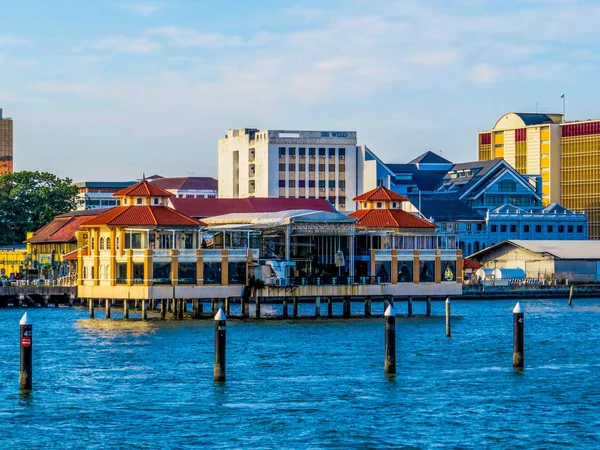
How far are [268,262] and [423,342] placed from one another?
19975 mm

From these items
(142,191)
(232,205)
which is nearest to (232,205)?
(232,205)

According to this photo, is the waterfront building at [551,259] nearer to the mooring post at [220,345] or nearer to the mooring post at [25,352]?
the mooring post at [220,345]

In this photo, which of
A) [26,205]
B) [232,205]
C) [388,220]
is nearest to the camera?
[388,220]

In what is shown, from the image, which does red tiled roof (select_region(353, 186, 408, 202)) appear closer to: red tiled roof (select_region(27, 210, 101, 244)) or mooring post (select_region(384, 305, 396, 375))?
red tiled roof (select_region(27, 210, 101, 244))

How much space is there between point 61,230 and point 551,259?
56.4 m

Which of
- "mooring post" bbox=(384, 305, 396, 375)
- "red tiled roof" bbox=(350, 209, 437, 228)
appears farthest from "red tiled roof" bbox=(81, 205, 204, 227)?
"mooring post" bbox=(384, 305, 396, 375)

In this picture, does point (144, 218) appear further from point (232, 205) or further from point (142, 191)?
point (232, 205)

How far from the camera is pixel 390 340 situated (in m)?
63.6

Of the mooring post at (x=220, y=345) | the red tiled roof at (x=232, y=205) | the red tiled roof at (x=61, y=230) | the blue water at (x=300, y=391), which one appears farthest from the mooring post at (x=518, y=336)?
the red tiled roof at (x=61, y=230)

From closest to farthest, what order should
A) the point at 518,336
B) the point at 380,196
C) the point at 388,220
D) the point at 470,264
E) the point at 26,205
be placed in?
the point at 518,336, the point at 388,220, the point at 380,196, the point at 470,264, the point at 26,205

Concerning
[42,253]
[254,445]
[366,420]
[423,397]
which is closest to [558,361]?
[423,397]

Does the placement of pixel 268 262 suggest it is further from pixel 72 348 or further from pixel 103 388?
pixel 103 388

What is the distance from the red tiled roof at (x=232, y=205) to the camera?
6299 inches

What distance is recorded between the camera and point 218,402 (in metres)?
57.8
